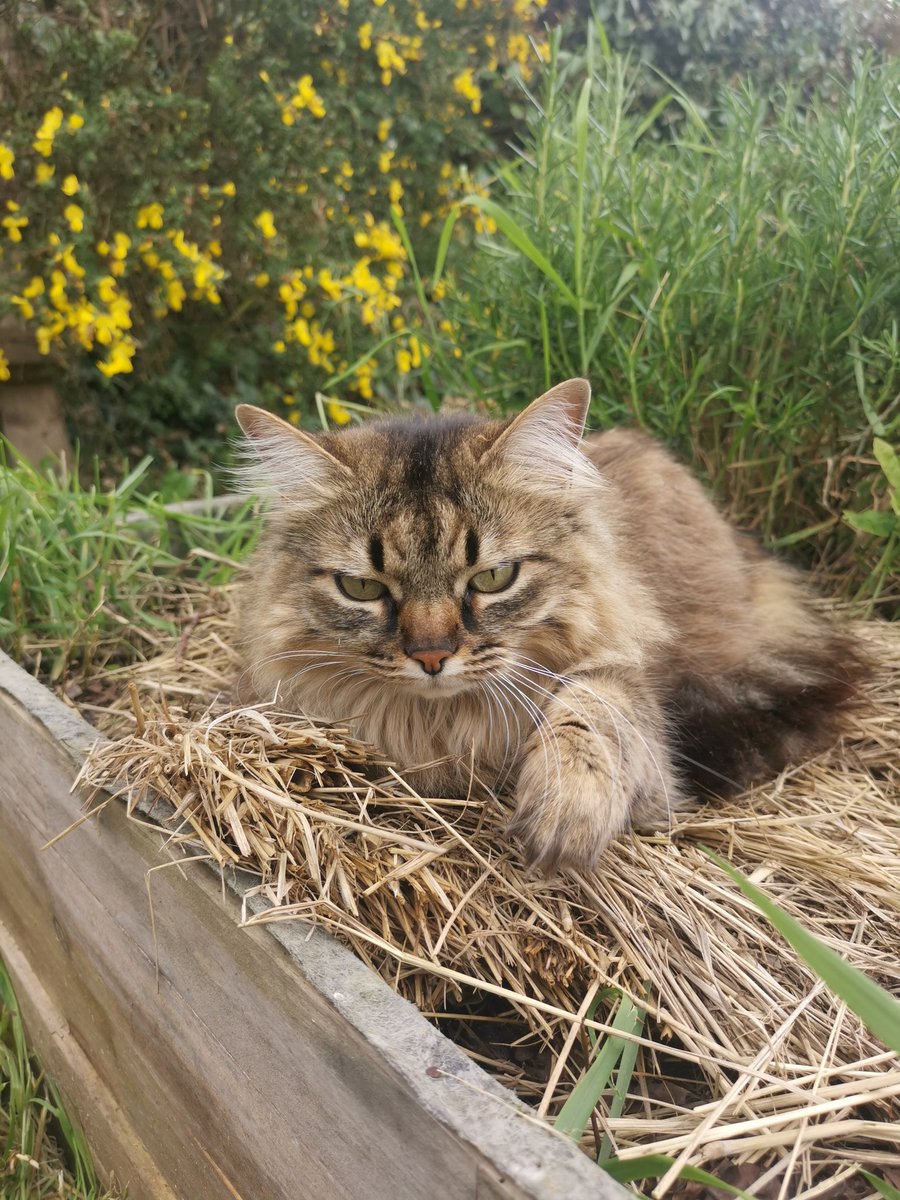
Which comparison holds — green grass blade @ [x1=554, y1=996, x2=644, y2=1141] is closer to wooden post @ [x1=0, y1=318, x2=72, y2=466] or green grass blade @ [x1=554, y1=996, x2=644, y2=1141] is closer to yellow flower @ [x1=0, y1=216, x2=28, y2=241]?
yellow flower @ [x1=0, y1=216, x2=28, y2=241]

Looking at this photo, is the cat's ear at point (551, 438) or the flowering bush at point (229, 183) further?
the flowering bush at point (229, 183)

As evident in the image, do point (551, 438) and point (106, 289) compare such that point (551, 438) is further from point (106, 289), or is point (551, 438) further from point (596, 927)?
point (106, 289)

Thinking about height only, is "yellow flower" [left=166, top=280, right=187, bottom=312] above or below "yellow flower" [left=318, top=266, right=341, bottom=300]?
above

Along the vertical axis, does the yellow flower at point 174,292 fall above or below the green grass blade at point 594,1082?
above

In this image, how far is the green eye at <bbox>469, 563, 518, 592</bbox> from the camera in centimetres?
167

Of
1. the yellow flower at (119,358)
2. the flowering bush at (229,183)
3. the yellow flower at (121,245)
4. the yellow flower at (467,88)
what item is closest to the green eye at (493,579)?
the flowering bush at (229,183)

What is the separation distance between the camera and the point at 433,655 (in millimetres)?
1559

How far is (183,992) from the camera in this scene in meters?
1.48

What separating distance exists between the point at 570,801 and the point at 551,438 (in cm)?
68

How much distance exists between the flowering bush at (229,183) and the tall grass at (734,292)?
2.82 ft

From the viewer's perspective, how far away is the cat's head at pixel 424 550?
1.62 metres

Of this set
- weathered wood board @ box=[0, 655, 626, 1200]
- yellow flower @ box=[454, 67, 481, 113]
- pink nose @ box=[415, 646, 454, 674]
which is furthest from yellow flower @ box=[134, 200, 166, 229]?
pink nose @ box=[415, 646, 454, 674]

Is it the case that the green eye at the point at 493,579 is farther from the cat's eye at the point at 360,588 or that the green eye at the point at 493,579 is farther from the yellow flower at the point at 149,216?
the yellow flower at the point at 149,216

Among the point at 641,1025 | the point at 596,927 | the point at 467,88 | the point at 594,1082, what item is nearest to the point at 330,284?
the point at 467,88
